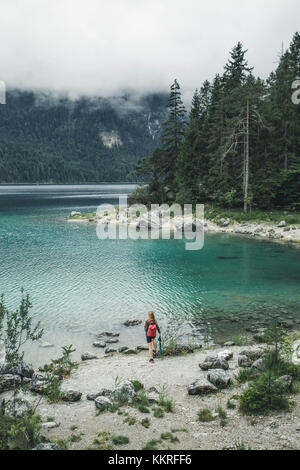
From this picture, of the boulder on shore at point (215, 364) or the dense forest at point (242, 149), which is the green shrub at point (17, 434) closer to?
A: the boulder on shore at point (215, 364)

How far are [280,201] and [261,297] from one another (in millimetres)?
31295

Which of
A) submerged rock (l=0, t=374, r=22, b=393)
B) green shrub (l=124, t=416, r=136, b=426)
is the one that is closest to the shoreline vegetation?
green shrub (l=124, t=416, r=136, b=426)

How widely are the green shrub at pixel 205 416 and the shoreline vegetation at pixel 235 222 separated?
32.4 m

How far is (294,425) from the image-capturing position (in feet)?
23.9

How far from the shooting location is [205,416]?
7930 mm

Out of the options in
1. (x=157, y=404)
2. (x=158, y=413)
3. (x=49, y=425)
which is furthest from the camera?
(x=157, y=404)

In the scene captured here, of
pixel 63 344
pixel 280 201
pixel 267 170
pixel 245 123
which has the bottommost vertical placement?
pixel 63 344

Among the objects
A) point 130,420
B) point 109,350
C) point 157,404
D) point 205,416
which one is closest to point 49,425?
point 130,420

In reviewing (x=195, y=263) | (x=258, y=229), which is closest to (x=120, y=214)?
(x=258, y=229)

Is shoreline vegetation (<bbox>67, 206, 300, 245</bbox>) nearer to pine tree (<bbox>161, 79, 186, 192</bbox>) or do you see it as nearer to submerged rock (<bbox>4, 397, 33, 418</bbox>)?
pine tree (<bbox>161, 79, 186, 192</bbox>)

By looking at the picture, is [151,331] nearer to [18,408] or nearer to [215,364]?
[215,364]

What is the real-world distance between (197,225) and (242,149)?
1348 cm

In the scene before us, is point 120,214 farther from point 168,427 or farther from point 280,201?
point 168,427
